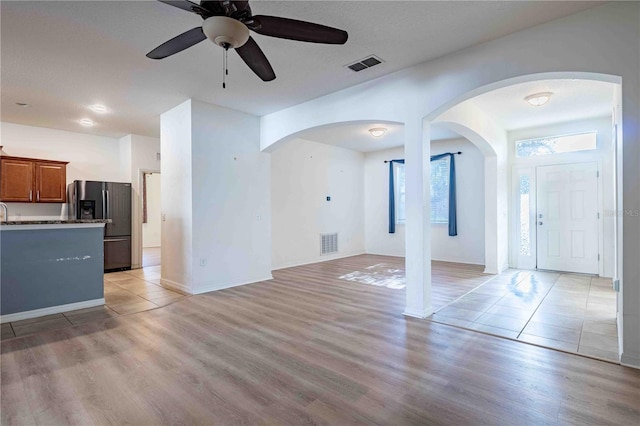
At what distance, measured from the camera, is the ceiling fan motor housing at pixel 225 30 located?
6.84 feet

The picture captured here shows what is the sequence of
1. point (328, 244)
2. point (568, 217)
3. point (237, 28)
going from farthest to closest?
point (328, 244) < point (568, 217) < point (237, 28)

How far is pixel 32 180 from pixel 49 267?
Answer: 3.08 meters

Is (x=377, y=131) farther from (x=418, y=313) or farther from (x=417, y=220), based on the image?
(x=418, y=313)

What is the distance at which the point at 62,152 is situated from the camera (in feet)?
21.0

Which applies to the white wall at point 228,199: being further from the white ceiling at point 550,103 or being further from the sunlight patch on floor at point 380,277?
the white ceiling at point 550,103

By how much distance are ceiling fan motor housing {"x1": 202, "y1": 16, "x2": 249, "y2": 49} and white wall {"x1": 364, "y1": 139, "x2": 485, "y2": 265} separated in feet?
21.2

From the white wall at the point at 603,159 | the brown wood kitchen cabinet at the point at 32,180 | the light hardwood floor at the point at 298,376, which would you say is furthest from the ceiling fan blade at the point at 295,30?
the brown wood kitchen cabinet at the point at 32,180

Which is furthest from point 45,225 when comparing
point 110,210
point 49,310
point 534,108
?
point 534,108

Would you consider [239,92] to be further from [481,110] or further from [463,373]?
[463,373]

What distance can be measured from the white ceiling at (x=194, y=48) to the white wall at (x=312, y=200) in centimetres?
225

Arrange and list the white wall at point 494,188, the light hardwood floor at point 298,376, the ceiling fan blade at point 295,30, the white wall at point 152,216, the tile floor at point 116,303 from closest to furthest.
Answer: the light hardwood floor at point 298,376 < the ceiling fan blade at point 295,30 < the tile floor at point 116,303 < the white wall at point 494,188 < the white wall at point 152,216

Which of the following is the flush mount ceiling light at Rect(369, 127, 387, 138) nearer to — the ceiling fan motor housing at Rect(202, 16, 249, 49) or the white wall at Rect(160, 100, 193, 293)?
the white wall at Rect(160, 100, 193, 293)

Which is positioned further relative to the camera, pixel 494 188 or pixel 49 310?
pixel 494 188

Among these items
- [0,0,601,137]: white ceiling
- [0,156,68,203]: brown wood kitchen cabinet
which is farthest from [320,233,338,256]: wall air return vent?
[0,156,68,203]: brown wood kitchen cabinet
